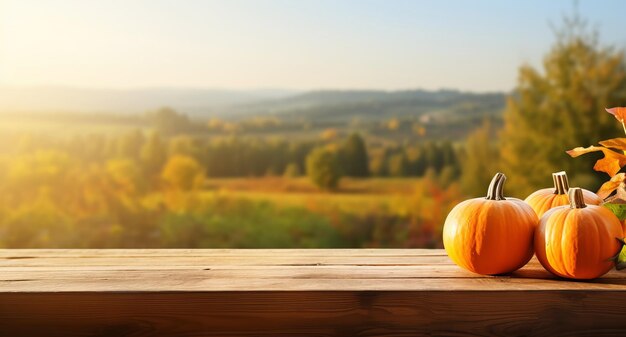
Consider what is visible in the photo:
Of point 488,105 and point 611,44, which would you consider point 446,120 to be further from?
point 611,44

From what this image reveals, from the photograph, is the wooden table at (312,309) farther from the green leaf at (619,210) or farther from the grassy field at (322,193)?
the grassy field at (322,193)

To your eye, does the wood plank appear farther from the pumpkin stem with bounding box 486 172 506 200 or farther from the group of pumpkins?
the pumpkin stem with bounding box 486 172 506 200

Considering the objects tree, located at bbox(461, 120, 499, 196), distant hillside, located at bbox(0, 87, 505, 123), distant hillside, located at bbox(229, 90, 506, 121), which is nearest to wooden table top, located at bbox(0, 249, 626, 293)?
distant hillside, located at bbox(0, 87, 505, 123)

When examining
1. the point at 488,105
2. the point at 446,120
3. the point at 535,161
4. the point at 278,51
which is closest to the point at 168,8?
the point at 278,51

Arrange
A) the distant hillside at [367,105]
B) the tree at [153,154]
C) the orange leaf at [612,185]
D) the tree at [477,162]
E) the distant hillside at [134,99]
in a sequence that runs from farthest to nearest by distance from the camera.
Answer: the tree at [477,162] → the tree at [153,154] → the distant hillside at [367,105] → the distant hillside at [134,99] → the orange leaf at [612,185]

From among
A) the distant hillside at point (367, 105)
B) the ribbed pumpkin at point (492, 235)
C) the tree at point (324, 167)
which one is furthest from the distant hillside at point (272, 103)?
the ribbed pumpkin at point (492, 235)

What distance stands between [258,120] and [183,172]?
1.02 metres

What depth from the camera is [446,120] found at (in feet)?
22.5

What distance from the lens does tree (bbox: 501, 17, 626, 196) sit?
7637 mm

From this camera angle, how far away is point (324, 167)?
21.9ft

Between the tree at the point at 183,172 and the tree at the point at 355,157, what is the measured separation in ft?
4.93

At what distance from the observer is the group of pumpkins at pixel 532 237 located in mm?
1188

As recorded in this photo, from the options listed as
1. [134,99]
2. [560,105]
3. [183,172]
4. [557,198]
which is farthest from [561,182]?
[560,105]

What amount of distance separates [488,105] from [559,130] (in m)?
1.31
